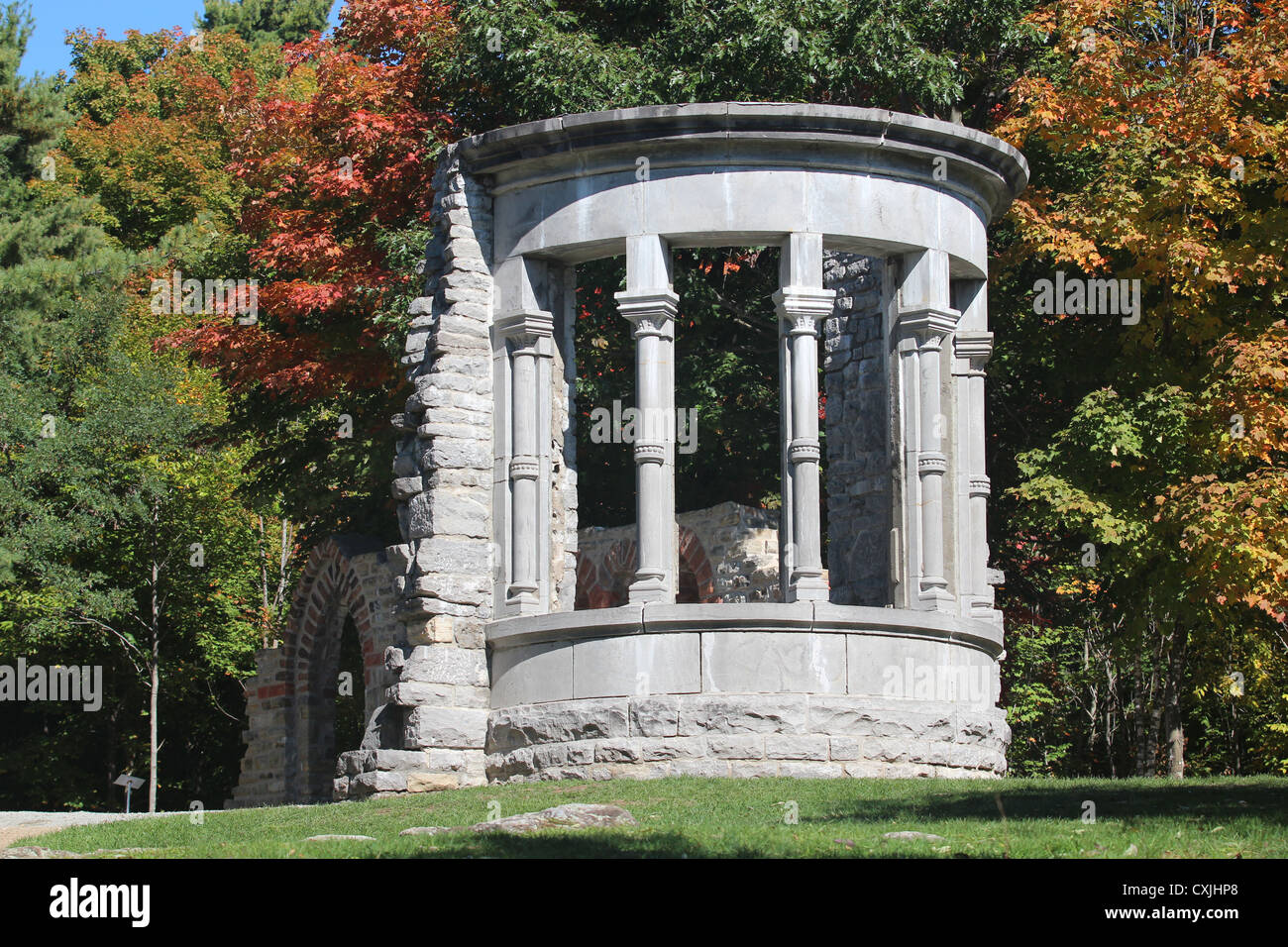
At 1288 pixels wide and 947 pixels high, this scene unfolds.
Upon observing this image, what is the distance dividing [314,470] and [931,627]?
39.5 feet

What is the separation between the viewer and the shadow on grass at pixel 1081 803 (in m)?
12.2

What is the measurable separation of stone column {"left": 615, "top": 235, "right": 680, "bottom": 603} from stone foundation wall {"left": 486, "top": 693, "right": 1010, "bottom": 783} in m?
1.19

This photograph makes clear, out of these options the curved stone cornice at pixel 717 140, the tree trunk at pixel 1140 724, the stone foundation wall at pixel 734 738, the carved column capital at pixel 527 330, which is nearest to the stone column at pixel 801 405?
the curved stone cornice at pixel 717 140

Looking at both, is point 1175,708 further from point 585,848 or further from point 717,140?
point 585,848

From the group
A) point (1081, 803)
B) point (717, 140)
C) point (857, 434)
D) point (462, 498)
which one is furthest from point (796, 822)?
point (857, 434)

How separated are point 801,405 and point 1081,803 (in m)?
6.32

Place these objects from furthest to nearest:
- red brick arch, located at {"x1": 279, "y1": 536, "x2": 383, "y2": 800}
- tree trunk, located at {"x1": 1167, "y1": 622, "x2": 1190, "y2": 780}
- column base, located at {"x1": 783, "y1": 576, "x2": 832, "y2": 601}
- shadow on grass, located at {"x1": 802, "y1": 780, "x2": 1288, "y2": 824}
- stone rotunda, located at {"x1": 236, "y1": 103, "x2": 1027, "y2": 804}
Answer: tree trunk, located at {"x1": 1167, "y1": 622, "x2": 1190, "y2": 780}
red brick arch, located at {"x1": 279, "y1": 536, "x2": 383, "y2": 800}
column base, located at {"x1": 783, "y1": 576, "x2": 832, "y2": 601}
stone rotunda, located at {"x1": 236, "y1": 103, "x2": 1027, "y2": 804}
shadow on grass, located at {"x1": 802, "y1": 780, "x2": 1288, "y2": 824}

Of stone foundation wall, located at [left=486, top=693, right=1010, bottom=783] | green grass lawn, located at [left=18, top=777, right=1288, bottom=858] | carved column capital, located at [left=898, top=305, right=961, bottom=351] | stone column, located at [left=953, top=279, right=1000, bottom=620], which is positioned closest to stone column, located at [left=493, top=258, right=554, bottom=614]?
stone foundation wall, located at [left=486, top=693, right=1010, bottom=783]

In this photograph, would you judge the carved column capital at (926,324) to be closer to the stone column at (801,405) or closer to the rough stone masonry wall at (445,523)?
the stone column at (801,405)

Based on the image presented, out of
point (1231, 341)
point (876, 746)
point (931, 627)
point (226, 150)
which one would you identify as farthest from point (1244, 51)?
point (226, 150)

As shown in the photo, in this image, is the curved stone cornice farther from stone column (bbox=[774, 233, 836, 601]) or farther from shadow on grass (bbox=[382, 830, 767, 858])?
shadow on grass (bbox=[382, 830, 767, 858])

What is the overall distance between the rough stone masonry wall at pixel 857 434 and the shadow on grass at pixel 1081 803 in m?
5.98

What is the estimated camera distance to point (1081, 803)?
12.8 meters

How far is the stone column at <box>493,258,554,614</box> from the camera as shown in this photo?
18.5m
